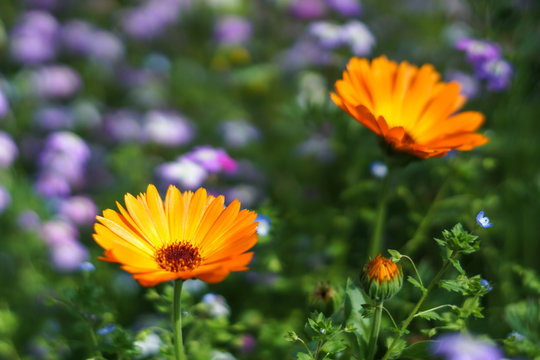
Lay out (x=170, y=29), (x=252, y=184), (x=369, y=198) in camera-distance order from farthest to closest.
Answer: (x=170, y=29)
(x=252, y=184)
(x=369, y=198)

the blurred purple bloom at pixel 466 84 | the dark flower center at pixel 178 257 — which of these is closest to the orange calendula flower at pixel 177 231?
the dark flower center at pixel 178 257

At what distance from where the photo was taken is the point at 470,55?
60.4 inches

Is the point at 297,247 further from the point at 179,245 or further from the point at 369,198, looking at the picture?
the point at 179,245

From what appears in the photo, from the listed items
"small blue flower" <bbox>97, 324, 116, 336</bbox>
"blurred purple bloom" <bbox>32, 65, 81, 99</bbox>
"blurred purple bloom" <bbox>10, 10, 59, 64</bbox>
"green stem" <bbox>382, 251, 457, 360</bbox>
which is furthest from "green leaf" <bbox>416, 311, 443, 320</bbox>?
"blurred purple bloom" <bbox>10, 10, 59, 64</bbox>

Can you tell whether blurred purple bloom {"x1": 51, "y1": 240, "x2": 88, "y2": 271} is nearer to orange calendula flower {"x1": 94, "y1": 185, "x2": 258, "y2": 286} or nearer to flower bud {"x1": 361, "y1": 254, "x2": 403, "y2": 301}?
orange calendula flower {"x1": 94, "y1": 185, "x2": 258, "y2": 286}

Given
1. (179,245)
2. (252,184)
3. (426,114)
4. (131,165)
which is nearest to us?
(179,245)

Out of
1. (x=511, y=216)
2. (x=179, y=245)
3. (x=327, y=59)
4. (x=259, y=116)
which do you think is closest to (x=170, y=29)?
(x=259, y=116)

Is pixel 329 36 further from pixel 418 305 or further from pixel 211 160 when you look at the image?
pixel 418 305

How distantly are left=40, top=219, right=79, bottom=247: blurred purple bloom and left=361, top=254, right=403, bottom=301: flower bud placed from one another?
1.29 metres

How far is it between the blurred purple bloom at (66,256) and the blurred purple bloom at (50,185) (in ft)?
0.81

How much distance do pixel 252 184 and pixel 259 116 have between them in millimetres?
643

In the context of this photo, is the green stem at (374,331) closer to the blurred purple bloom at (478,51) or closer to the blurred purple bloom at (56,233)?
the blurred purple bloom at (478,51)

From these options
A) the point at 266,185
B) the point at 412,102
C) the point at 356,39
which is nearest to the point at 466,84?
the point at 356,39

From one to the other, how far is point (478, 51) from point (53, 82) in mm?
2005
